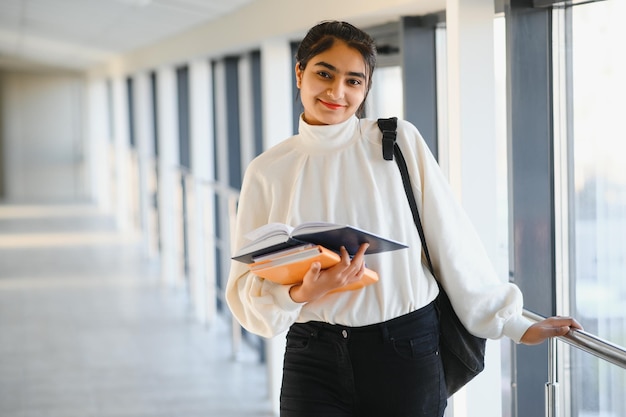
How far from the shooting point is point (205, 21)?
134 inches

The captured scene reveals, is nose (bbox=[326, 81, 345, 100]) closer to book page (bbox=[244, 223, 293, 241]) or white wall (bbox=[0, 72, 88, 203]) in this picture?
book page (bbox=[244, 223, 293, 241])

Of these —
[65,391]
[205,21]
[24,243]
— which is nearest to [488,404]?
[65,391]


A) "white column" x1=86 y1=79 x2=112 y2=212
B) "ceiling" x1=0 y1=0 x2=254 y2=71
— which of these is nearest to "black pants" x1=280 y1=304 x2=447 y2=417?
"ceiling" x1=0 y1=0 x2=254 y2=71

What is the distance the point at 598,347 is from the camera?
1.04 meters

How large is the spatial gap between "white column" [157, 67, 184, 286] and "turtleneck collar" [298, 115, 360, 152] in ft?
11.4

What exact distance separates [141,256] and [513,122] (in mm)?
3988

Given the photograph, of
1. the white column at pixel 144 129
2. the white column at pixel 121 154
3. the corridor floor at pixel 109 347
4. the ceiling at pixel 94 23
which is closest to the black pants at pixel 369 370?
the corridor floor at pixel 109 347

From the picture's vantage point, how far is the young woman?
1.07 m

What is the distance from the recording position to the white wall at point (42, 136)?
8.92 m

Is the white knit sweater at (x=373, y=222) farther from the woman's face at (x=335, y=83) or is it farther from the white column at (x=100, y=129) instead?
the white column at (x=100, y=129)

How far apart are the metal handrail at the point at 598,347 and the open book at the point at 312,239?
0.79ft

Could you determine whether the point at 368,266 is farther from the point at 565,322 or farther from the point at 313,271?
the point at 565,322

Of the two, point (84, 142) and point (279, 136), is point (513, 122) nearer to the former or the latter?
point (279, 136)

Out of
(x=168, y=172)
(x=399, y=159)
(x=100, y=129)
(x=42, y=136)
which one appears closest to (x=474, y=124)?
(x=399, y=159)
